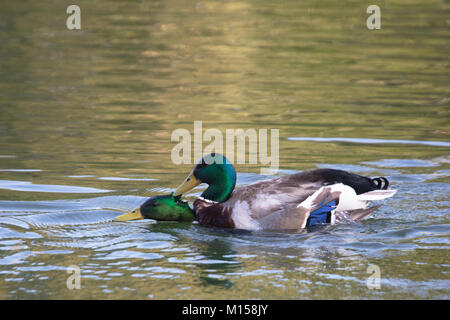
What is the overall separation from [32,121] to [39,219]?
4502 mm

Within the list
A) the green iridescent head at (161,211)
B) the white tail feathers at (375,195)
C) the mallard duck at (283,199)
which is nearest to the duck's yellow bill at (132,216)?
the green iridescent head at (161,211)

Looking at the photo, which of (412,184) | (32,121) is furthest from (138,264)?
(32,121)

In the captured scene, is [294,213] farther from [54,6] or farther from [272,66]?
[54,6]

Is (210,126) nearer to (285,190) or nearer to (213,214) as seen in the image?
(213,214)

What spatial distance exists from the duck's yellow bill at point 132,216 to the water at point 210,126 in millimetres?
96

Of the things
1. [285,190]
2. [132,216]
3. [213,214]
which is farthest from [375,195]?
[132,216]

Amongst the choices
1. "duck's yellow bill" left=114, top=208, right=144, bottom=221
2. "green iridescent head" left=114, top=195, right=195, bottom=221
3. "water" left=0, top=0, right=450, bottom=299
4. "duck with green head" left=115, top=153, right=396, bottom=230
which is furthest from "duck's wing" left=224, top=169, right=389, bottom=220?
"duck's yellow bill" left=114, top=208, right=144, bottom=221

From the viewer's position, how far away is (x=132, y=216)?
26.4 ft

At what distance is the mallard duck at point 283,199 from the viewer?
7.73 meters

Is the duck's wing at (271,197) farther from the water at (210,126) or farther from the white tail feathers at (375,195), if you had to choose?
the white tail feathers at (375,195)

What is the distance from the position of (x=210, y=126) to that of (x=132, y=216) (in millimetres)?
4323

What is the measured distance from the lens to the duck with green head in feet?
25.4
